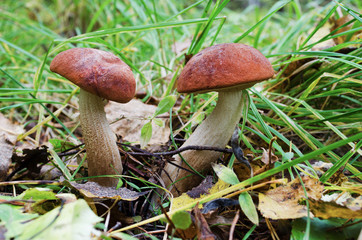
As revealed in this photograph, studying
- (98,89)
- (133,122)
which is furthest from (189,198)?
(133,122)

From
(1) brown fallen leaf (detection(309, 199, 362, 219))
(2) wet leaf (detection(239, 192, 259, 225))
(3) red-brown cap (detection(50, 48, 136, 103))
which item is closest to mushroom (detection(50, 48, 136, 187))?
(3) red-brown cap (detection(50, 48, 136, 103))

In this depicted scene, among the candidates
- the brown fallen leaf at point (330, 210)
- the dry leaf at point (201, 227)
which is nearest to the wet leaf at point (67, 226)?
the dry leaf at point (201, 227)

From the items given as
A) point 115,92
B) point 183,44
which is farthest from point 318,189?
point 183,44

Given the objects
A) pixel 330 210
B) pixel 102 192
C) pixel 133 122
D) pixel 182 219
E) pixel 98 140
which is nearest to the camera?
pixel 182 219

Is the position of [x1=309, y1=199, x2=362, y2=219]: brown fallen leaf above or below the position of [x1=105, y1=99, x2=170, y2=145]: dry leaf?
below

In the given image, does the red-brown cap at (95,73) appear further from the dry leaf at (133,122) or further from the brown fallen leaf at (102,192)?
the dry leaf at (133,122)

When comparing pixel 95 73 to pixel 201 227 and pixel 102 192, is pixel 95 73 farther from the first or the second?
pixel 201 227

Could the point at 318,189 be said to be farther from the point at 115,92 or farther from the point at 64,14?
the point at 64,14

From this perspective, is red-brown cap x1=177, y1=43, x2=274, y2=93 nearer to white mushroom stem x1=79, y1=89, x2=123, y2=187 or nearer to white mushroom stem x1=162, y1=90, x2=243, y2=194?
white mushroom stem x1=162, y1=90, x2=243, y2=194
